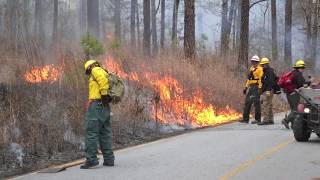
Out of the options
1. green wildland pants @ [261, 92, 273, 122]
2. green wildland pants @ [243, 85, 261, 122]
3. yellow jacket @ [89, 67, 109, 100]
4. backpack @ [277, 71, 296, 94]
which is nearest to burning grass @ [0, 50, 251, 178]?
green wildland pants @ [243, 85, 261, 122]

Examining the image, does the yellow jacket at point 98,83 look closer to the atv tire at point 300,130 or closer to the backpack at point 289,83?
the atv tire at point 300,130

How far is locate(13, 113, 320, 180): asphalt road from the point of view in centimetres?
954

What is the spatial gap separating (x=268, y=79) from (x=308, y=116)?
418 centimetres

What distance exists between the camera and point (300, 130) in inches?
516

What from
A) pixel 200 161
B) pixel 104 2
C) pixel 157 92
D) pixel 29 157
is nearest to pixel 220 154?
pixel 200 161

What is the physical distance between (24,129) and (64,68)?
10.6 ft

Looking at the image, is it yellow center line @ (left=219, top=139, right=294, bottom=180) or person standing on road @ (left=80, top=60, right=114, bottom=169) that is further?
person standing on road @ (left=80, top=60, right=114, bottom=169)

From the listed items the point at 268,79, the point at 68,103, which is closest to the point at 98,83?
the point at 68,103

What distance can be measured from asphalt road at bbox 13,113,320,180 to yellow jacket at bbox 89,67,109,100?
1.29m

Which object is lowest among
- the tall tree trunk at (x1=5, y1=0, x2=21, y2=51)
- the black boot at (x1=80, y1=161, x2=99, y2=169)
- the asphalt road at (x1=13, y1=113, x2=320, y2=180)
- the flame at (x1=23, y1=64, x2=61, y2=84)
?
the asphalt road at (x1=13, y1=113, x2=320, y2=180)

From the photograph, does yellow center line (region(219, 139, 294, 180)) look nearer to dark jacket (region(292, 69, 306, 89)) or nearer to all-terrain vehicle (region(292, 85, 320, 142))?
all-terrain vehicle (region(292, 85, 320, 142))

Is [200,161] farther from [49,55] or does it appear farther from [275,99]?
[275,99]

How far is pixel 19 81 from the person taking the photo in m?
13.0

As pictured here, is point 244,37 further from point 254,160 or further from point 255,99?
point 254,160
